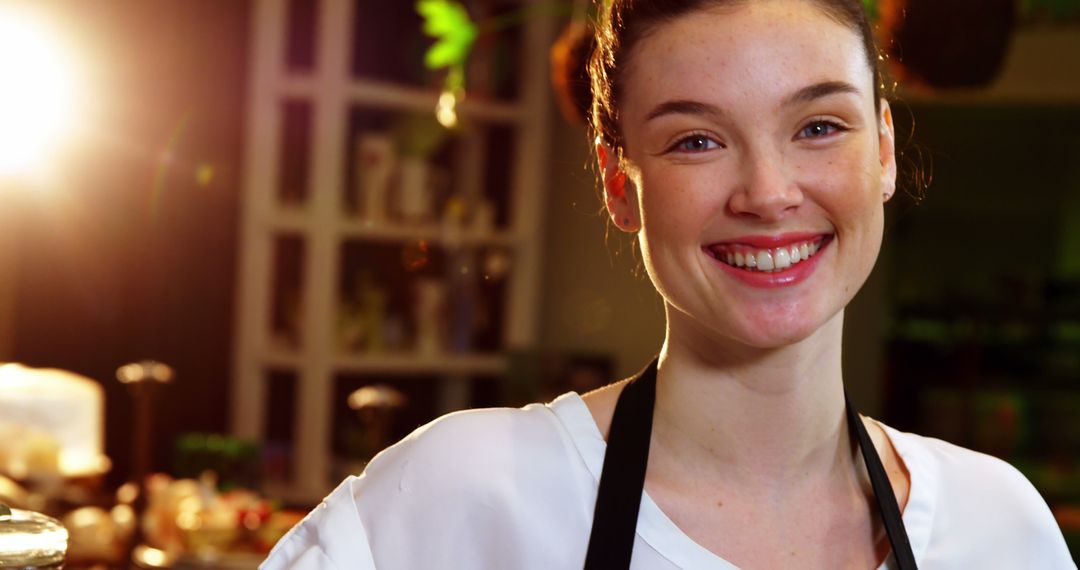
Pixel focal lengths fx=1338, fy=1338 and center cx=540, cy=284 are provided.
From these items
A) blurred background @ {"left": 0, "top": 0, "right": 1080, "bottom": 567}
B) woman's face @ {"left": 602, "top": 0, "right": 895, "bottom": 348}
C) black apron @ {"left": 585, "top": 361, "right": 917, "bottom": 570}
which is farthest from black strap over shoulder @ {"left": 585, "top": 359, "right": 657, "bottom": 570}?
blurred background @ {"left": 0, "top": 0, "right": 1080, "bottom": 567}

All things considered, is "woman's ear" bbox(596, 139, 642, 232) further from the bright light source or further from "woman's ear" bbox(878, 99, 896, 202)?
the bright light source

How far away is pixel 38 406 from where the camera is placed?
3.02 meters

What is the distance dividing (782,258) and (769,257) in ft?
0.04

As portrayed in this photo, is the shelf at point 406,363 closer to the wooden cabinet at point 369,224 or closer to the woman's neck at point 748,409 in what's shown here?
the wooden cabinet at point 369,224

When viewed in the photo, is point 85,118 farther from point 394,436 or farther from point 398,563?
point 398,563

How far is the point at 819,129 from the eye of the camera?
1127mm

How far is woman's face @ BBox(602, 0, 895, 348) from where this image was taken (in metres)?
1.10

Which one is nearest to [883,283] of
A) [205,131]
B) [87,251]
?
[205,131]

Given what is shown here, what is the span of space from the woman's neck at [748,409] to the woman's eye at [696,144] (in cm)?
18

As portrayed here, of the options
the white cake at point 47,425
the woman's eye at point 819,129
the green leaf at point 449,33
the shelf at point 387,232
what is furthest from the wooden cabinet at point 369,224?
the woman's eye at point 819,129

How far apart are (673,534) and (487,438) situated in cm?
18

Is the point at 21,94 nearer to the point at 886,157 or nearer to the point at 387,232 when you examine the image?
the point at 387,232

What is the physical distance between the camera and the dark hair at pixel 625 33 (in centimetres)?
116

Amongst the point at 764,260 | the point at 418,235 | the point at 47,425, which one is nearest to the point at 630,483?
the point at 764,260
